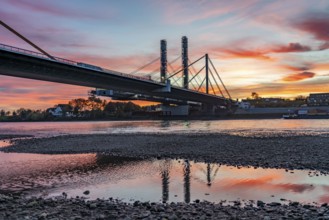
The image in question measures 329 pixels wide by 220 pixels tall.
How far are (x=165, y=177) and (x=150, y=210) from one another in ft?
18.1

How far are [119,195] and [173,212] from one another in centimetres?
336

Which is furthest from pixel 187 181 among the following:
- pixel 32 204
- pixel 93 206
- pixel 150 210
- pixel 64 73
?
pixel 64 73

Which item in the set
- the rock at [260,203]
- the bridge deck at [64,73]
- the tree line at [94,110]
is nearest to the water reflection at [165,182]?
the rock at [260,203]

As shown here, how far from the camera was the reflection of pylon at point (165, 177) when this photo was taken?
1137 cm

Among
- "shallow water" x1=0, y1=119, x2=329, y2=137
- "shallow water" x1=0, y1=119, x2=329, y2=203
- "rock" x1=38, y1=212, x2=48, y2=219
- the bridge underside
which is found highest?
the bridge underside

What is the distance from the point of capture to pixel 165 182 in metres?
13.5

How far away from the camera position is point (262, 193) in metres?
11.4

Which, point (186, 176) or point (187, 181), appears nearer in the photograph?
point (187, 181)

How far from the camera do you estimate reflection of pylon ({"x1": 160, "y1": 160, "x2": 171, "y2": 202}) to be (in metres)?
11.4

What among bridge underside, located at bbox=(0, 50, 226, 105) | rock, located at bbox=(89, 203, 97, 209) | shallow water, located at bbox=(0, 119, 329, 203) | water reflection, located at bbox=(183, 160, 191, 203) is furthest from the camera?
bridge underside, located at bbox=(0, 50, 226, 105)

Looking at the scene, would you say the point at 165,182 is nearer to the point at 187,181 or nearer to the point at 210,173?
the point at 187,181

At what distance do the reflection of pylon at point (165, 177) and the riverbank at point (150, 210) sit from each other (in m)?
1.52

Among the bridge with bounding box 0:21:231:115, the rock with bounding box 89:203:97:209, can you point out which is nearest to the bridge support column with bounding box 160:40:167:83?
the bridge with bounding box 0:21:231:115

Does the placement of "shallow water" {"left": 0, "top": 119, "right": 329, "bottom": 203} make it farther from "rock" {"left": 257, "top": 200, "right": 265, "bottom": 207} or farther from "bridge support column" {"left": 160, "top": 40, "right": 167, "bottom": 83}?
"bridge support column" {"left": 160, "top": 40, "right": 167, "bottom": 83}
